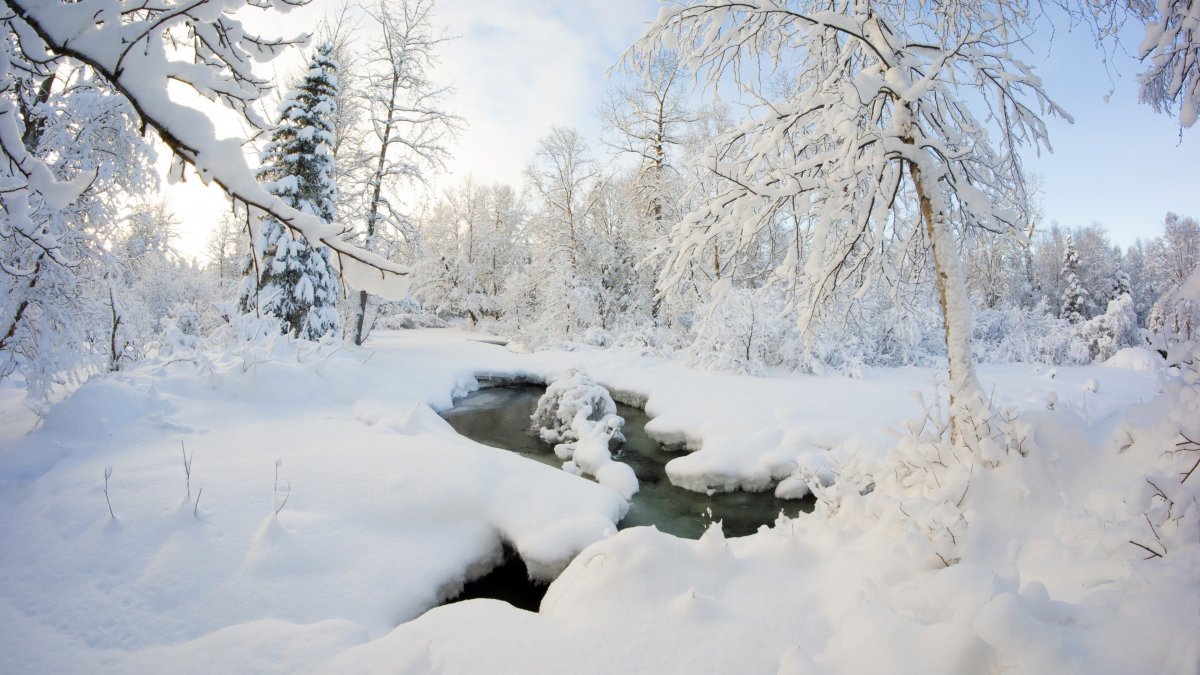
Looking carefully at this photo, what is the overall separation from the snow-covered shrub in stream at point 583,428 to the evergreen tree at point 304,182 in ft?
23.3

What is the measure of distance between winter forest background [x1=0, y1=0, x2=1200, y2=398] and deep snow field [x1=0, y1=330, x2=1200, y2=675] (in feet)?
3.55

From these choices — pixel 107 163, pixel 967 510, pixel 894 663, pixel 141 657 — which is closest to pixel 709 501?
pixel 967 510

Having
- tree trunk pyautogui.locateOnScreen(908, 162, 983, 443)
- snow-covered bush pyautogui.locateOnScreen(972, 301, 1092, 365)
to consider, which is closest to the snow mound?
snow-covered bush pyautogui.locateOnScreen(972, 301, 1092, 365)

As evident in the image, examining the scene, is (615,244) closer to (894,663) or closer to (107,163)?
(107,163)

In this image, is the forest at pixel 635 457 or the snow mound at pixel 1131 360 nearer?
the forest at pixel 635 457

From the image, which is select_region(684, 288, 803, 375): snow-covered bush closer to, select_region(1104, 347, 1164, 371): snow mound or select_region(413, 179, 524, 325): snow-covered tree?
select_region(1104, 347, 1164, 371): snow mound

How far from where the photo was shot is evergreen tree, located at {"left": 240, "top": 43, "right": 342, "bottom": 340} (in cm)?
1293

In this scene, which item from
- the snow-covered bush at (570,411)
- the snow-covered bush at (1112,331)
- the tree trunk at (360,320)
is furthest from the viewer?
the snow-covered bush at (1112,331)

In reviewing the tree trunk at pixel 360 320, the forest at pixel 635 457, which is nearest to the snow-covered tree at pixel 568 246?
the tree trunk at pixel 360 320

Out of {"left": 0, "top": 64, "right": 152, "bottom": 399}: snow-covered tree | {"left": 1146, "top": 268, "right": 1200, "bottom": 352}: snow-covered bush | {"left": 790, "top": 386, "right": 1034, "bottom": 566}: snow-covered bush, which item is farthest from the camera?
{"left": 0, "top": 64, "right": 152, "bottom": 399}: snow-covered tree

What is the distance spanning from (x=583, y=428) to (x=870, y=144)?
21.1ft

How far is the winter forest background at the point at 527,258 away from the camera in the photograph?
14.5 feet

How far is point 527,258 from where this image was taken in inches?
1383

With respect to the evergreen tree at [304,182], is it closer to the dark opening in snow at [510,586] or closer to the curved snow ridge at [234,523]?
the curved snow ridge at [234,523]
